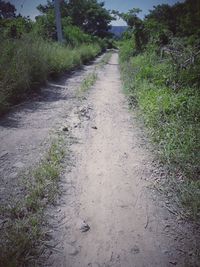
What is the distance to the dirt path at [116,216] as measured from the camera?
6.49ft

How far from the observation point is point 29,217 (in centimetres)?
224

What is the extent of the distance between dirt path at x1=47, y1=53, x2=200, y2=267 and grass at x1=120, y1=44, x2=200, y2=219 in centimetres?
25

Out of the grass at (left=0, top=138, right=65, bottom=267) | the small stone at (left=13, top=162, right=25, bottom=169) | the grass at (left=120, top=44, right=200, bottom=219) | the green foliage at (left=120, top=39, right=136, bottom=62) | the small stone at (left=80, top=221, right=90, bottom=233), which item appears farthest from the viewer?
the green foliage at (left=120, top=39, right=136, bottom=62)

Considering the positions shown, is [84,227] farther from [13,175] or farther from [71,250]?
[13,175]

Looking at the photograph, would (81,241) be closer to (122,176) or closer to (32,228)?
(32,228)

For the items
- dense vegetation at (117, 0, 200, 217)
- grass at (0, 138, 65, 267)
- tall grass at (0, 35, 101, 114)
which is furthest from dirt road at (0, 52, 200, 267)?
tall grass at (0, 35, 101, 114)

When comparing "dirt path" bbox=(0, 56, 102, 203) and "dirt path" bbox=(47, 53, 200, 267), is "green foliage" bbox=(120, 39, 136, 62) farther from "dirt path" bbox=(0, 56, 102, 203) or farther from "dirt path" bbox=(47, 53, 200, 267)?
"dirt path" bbox=(47, 53, 200, 267)

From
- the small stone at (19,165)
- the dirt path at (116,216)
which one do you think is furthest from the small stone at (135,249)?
the small stone at (19,165)

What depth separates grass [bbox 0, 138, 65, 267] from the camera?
6.24 feet

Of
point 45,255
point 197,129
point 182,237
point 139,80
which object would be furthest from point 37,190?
point 139,80

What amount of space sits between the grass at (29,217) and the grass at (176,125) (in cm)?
139

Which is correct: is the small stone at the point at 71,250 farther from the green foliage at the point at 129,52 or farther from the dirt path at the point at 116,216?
the green foliage at the point at 129,52

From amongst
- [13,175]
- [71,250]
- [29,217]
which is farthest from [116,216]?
[13,175]

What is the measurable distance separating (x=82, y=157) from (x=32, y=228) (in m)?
1.47
